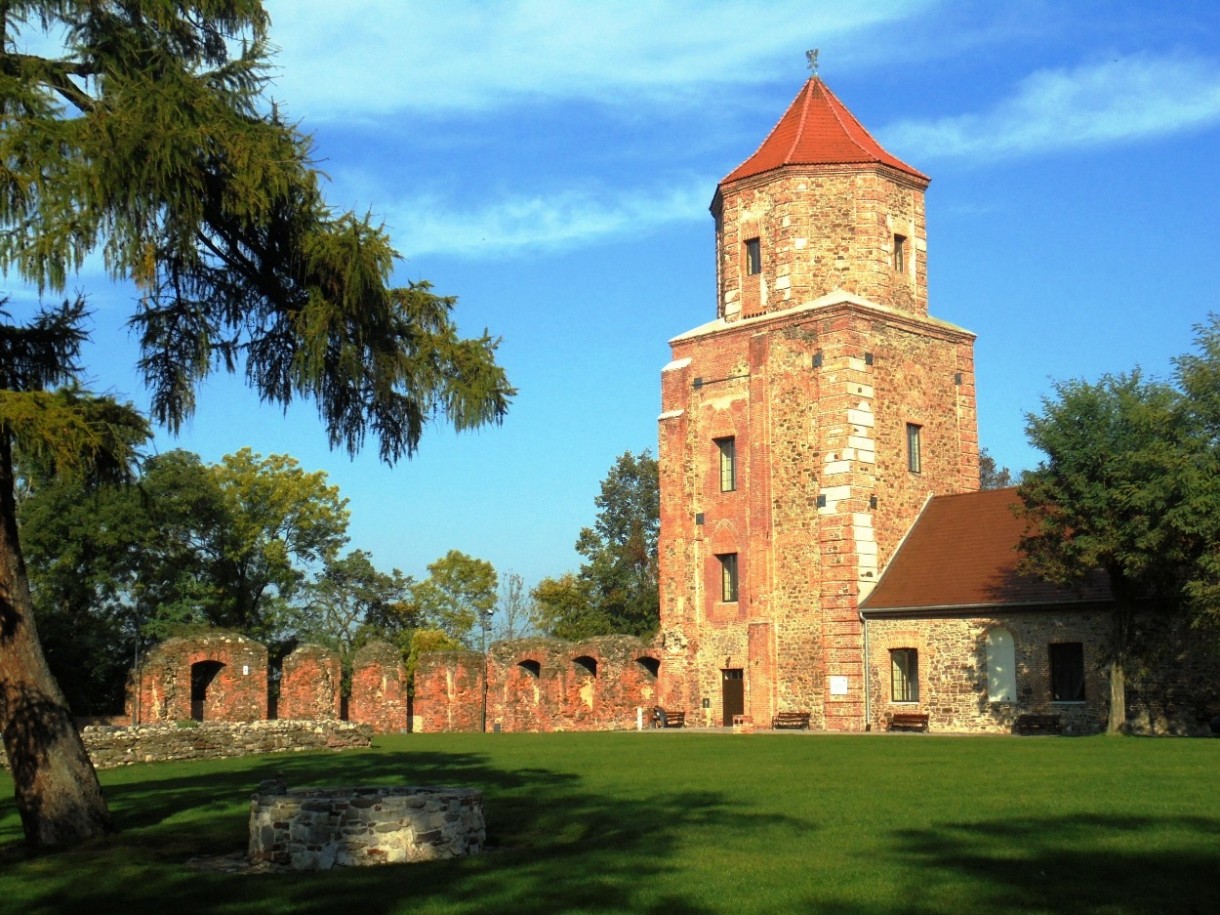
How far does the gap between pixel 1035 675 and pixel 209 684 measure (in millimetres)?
18402

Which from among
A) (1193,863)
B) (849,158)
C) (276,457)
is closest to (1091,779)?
(1193,863)

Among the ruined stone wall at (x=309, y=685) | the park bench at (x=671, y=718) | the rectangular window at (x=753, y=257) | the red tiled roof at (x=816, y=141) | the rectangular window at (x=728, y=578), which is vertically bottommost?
the park bench at (x=671, y=718)

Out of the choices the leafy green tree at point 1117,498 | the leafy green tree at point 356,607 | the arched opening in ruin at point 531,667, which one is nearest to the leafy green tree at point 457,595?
the leafy green tree at point 356,607

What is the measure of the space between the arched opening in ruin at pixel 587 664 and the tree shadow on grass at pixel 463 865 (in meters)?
20.0

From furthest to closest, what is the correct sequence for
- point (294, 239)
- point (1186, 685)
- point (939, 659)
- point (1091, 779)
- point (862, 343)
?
1. point (862, 343)
2. point (939, 659)
3. point (1186, 685)
4. point (1091, 779)
5. point (294, 239)

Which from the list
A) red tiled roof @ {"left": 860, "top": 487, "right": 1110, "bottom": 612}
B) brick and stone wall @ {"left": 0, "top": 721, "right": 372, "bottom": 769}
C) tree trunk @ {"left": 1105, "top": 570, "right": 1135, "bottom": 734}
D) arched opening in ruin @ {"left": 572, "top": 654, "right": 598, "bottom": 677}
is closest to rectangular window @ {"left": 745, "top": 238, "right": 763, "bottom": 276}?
red tiled roof @ {"left": 860, "top": 487, "right": 1110, "bottom": 612}

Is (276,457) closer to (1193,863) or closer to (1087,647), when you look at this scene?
(1087,647)

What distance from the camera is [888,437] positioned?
33.7 m

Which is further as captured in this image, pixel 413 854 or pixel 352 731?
pixel 352 731

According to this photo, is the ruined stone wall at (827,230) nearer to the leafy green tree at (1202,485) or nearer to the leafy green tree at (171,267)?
the leafy green tree at (1202,485)

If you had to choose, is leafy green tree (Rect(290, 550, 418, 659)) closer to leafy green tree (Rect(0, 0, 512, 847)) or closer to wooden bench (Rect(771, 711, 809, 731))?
wooden bench (Rect(771, 711, 809, 731))

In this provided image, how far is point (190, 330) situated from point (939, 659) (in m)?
21.2

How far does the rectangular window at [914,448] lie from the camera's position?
3438 cm

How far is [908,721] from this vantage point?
3056 cm
